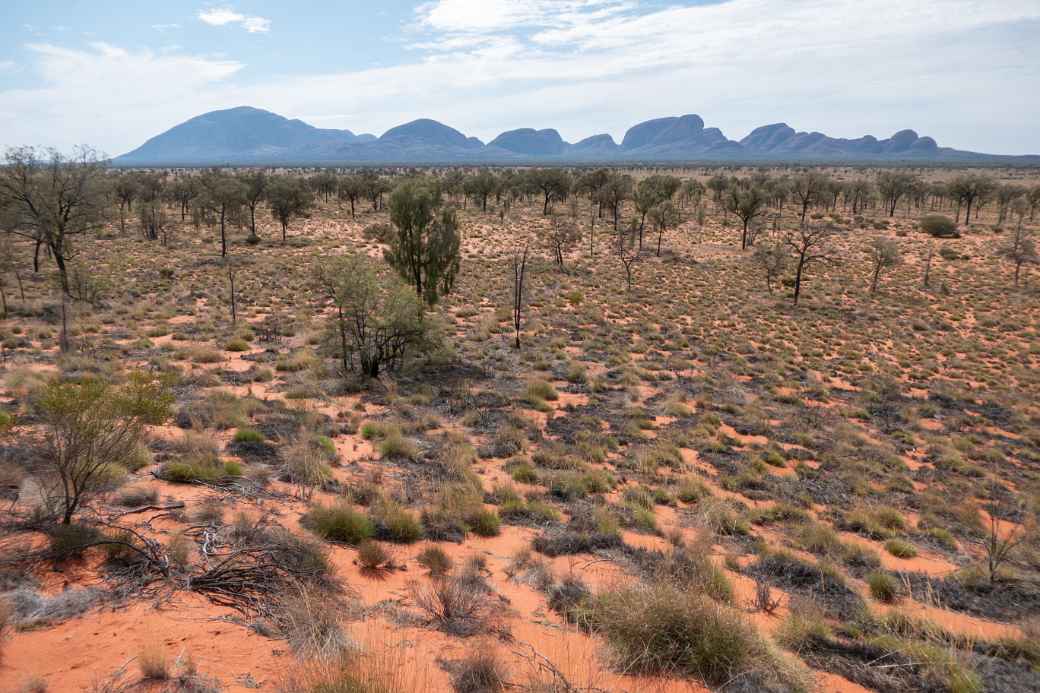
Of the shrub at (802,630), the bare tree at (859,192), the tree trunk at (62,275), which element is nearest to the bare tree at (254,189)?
the tree trunk at (62,275)

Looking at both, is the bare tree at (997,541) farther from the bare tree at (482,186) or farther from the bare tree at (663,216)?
the bare tree at (482,186)

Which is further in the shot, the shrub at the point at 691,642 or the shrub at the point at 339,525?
the shrub at the point at 339,525

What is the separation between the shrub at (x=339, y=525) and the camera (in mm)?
9219

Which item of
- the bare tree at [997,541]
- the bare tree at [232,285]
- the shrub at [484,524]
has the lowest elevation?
the bare tree at [997,541]

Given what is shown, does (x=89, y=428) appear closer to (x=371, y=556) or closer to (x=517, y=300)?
(x=371, y=556)

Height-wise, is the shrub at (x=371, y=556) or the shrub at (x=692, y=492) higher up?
the shrub at (x=371, y=556)

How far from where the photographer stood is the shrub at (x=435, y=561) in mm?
8555

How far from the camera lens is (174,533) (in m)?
8.30

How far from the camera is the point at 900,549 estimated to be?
1050cm

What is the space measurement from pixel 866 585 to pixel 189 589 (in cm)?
1001

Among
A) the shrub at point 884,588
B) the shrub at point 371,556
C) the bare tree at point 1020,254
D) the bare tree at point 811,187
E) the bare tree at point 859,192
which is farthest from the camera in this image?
the bare tree at point 859,192

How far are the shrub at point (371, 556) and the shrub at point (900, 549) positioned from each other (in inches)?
358

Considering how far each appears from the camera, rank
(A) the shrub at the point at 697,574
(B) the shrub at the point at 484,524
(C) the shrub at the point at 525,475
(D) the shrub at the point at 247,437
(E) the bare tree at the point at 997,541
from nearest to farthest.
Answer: (A) the shrub at the point at 697,574 → (E) the bare tree at the point at 997,541 → (B) the shrub at the point at 484,524 → (C) the shrub at the point at 525,475 → (D) the shrub at the point at 247,437

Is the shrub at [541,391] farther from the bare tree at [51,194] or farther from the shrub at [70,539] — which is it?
the bare tree at [51,194]
